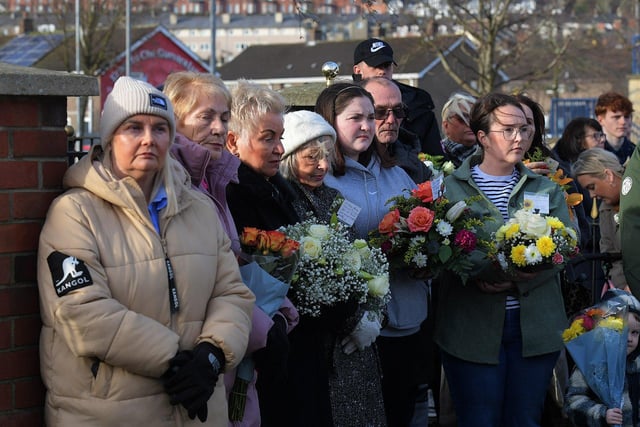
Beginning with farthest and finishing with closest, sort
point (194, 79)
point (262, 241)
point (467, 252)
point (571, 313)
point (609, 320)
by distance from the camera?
point (571, 313) → point (609, 320) → point (467, 252) → point (194, 79) → point (262, 241)

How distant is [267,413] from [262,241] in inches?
40.5

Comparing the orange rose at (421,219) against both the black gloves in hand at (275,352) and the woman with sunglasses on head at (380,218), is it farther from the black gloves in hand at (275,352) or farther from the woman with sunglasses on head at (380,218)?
the black gloves in hand at (275,352)

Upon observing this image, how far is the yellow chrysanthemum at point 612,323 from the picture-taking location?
20.0ft

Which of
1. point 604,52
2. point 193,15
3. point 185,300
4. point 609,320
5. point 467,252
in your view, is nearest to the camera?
point 185,300

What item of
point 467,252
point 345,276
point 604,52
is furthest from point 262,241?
point 604,52

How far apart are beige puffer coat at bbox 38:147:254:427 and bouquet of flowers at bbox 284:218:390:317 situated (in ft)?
3.15

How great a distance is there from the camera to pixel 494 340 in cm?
598

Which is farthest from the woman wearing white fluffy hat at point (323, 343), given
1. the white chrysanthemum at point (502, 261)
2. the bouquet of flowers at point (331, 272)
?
the white chrysanthemum at point (502, 261)

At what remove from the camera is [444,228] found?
5.62m

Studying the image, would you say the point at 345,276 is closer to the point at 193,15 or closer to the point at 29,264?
the point at 29,264

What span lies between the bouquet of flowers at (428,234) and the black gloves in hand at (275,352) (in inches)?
46.4

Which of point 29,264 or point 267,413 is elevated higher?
point 29,264

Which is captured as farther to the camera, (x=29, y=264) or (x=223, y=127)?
(x=223, y=127)

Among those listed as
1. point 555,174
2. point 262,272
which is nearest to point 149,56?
point 555,174
